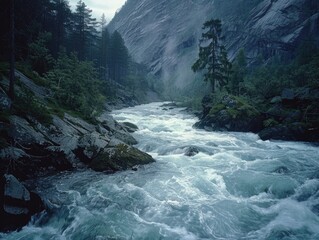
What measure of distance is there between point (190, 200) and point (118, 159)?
581 centimetres

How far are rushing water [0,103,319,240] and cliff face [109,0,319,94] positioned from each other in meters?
59.0

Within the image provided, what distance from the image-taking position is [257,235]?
9.81 m

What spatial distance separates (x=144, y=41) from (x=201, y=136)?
544 ft

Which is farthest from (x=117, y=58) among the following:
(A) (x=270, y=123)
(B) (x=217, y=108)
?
(A) (x=270, y=123)

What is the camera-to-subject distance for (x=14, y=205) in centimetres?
1045

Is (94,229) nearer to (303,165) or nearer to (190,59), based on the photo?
(303,165)

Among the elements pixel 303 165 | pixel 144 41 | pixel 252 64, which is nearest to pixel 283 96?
pixel 303 165

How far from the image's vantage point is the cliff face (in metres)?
77.6

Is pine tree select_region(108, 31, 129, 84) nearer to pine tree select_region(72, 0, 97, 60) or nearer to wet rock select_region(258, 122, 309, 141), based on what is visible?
pine tree select_region(72, 0, 97, 60)

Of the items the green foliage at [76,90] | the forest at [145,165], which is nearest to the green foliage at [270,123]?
the forest at [145,165]

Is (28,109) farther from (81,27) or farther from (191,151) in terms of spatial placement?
(81,27)

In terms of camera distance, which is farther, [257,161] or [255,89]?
[255,89]

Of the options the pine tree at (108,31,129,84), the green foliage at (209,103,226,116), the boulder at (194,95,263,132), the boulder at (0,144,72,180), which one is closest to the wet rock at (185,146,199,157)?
the boulder at (0,144,72,180)

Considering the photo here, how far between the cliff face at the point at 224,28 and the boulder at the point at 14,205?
6922cm
